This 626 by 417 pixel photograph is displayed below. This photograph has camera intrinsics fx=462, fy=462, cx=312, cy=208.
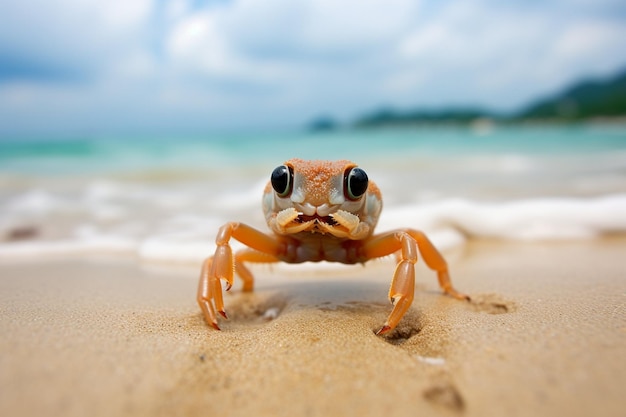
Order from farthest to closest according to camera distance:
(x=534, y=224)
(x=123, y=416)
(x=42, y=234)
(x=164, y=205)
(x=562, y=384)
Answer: (x=164, y=205) < (x=42, y=234) < (x=534, y=224) < (x=562, y=384) < (x=123, y=416)

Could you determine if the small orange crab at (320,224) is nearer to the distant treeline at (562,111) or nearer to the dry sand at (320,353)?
the dry sand at (320,353)

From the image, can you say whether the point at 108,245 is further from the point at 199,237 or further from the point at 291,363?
the point at 291,363

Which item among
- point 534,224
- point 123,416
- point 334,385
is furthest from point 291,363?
point 534,224

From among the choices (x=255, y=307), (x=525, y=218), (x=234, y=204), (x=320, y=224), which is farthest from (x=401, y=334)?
(x=234, y=204)

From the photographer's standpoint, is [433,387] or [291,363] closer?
[433,387]

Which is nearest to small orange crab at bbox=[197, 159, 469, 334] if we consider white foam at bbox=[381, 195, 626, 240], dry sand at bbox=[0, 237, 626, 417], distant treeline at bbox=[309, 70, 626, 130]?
dry sand at bbox=[0, 237, 626, 417]

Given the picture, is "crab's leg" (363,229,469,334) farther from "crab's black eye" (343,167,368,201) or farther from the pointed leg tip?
"crab's black eye" (343,167,368,201)

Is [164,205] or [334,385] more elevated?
[164,205]

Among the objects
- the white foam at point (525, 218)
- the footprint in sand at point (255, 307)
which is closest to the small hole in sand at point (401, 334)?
the footprint in sand at point (255, 307)
